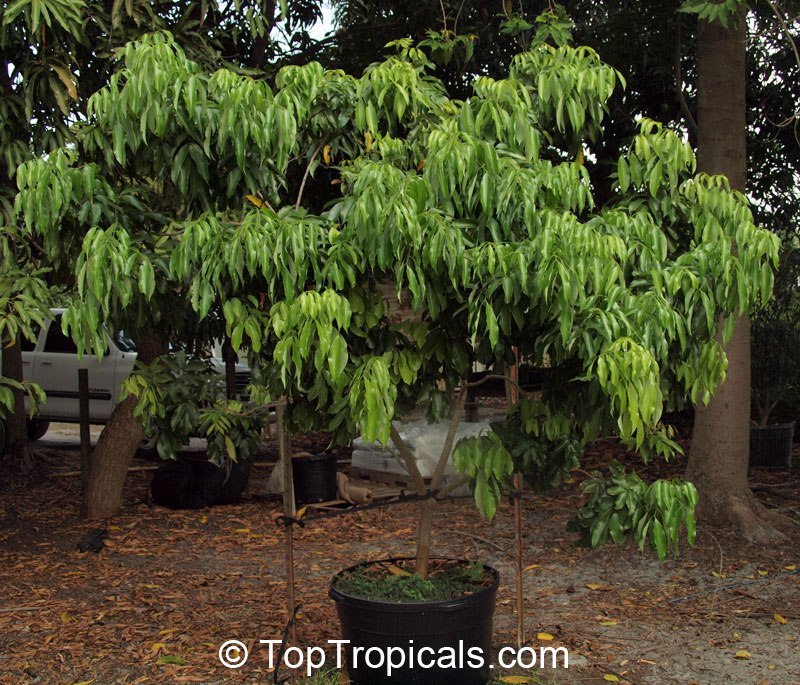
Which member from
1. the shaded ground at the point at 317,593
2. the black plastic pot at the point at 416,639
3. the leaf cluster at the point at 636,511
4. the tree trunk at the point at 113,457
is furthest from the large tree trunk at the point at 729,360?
the tree trunk at the point at 113,457

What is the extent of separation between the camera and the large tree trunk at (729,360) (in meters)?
7.34

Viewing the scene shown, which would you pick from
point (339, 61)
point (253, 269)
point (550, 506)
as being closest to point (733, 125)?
point (550, 506)

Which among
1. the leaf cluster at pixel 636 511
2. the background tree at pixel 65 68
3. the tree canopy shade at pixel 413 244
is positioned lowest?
the leaf cluster at pixel 636 511

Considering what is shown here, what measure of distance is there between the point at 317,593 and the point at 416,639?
2.09m

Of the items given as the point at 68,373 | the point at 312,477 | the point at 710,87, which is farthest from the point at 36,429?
the point at 710,87

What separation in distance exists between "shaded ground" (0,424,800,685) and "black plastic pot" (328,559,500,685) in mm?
609

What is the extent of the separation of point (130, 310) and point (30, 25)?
3081mm

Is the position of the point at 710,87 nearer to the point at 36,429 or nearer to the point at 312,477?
the point at 312,477

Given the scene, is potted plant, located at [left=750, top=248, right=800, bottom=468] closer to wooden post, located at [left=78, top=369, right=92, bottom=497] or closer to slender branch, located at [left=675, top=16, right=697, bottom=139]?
slender branch, located at [left=675, top=16, right=697, bottom=139]

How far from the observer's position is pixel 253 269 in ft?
10.6

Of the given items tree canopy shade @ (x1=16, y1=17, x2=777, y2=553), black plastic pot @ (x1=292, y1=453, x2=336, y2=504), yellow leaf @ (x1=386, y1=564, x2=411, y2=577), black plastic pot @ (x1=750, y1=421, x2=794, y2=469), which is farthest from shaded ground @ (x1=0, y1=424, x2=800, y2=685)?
tree canopy shade @ (x1=16, y1=17, x2=777, y2=553)

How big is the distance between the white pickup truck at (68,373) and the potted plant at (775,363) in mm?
7654

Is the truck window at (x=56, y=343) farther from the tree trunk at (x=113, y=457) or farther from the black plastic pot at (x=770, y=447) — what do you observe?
the black plastic pot at (x=770, y=447)

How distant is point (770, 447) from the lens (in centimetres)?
1027
